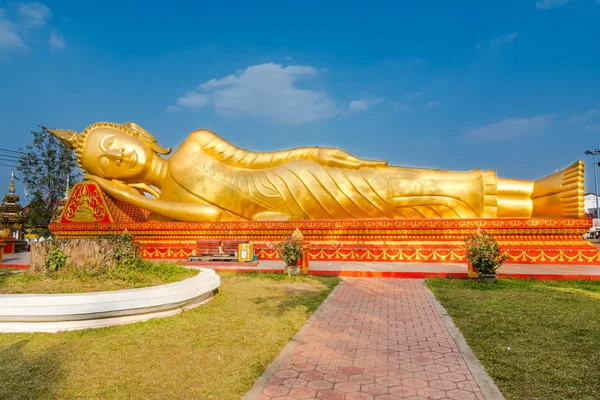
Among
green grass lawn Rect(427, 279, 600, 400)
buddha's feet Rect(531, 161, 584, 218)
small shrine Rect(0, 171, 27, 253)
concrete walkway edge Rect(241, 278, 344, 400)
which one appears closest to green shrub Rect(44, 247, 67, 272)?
concrete walkway edge Rect(241, 278, 344, 400)

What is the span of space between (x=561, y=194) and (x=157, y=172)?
1383 centimetres

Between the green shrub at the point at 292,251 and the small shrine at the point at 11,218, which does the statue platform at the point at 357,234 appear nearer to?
the green shrub at the point at 292,251

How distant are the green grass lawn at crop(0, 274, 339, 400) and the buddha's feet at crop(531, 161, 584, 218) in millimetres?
9641

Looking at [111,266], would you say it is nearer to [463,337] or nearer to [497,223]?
[463,337]

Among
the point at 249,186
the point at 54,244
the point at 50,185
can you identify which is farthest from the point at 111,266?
the point at 50,185

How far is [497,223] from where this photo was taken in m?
11.9

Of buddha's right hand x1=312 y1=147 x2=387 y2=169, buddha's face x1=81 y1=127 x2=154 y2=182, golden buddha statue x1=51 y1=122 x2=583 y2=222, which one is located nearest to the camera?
golden buddha statue x1=51 y1=122 x2=583 y2=222

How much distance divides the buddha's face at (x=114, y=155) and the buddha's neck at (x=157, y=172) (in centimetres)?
20

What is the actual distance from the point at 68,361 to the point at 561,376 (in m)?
4.75

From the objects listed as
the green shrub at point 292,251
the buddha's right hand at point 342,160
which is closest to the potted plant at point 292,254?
the green shrub at point 292,251

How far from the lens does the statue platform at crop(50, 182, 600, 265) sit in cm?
1147

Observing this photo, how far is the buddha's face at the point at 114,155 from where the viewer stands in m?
13.9

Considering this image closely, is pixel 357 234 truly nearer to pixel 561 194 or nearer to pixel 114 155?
pixel 561 194

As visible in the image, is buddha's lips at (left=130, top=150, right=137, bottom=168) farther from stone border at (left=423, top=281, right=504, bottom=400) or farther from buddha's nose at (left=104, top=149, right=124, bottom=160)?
stone border at (left=423, top=281, right=504, bottom=400)
